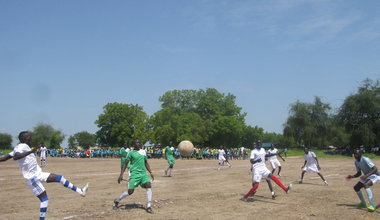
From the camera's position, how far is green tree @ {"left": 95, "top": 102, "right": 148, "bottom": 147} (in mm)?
78938

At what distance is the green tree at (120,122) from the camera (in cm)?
7894

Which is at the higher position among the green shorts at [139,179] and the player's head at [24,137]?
the player's head at [24,137]

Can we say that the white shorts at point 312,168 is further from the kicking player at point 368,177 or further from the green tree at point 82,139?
the green tree at point 82,139

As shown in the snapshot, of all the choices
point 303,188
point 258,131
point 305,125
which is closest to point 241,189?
point 303,188

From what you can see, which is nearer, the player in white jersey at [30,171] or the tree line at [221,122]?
the player in white jersey at [30,171]

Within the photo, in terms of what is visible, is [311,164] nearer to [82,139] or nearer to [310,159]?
[310,159]

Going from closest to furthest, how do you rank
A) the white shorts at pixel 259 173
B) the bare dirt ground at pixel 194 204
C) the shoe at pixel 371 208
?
the bare dirt ground at pixel 194 204 → the shoe at pixel 371 208 → the white shorts at pixel 259 173

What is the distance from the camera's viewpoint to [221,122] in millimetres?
70500

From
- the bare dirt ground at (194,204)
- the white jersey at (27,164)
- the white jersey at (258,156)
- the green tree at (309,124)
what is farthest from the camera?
the green tree at (309,124)

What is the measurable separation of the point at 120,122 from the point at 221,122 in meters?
23.7

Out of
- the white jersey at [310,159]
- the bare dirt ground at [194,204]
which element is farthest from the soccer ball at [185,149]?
the bare dirt ground at [194,204]

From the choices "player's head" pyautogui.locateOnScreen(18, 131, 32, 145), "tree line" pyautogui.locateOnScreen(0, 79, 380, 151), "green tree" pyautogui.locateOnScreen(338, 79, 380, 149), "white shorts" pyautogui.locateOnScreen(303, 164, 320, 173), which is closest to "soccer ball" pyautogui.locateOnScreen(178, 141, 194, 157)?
"tree line" pyautogui.locateOnScreen(0, 79, 380, 151)

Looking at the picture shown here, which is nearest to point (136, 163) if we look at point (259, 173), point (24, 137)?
point (24, 137)

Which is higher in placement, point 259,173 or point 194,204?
point 259,173
